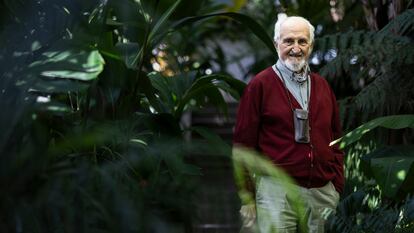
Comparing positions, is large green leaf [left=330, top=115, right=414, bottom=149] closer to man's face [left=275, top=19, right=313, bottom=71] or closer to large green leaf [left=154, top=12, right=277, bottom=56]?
man's face [left=275, top=19, right=313, bottom=71]

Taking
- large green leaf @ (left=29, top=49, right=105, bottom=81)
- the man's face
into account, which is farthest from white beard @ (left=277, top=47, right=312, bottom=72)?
large green leaf @ (left=29, top=49, right=105, bottom=81)

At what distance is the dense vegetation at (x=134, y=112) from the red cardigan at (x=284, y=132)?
0.40 ft

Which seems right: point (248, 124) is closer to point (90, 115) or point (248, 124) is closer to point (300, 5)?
point (90, 115)

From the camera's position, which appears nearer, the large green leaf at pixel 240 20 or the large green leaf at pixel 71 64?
the large green leaf at pixel 71 64

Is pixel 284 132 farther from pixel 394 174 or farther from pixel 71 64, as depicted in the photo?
pixel 71 64

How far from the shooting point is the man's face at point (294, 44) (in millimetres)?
3666

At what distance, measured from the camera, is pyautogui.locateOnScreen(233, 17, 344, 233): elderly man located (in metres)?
3.52

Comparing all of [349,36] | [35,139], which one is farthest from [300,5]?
[35,139]

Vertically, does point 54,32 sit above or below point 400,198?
above

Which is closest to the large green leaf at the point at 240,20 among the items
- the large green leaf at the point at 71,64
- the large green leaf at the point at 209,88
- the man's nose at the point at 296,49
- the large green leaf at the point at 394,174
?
the man's nose at the point at 296,49

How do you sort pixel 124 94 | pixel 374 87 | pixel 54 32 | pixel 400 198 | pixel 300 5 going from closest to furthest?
pixel 54 32 → pixel 124 94 → pixel 400 198 → pixel 374 87 → pixel 300 5

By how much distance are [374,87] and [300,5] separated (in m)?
1.67

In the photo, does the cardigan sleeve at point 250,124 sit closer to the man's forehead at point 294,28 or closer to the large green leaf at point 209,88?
the man's forehead at point 294,28

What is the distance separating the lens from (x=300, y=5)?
6.31 metres
